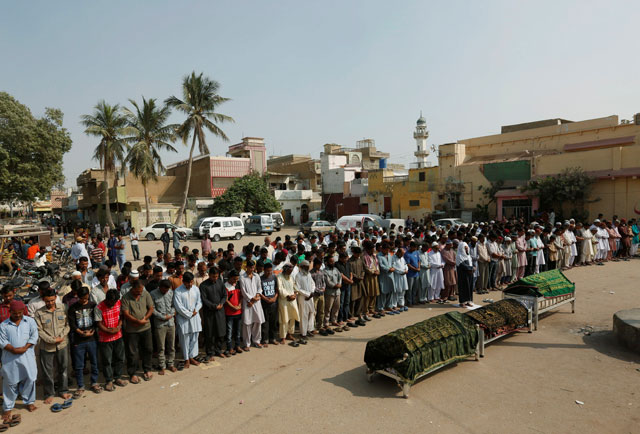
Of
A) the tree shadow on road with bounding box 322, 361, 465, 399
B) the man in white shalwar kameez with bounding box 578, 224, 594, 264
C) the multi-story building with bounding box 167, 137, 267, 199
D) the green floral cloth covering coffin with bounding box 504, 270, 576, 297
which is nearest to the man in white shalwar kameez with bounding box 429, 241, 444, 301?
the green floral cloth covering coffin with bounding box 504, 270, 576, 297

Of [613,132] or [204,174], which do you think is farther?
[204,174]

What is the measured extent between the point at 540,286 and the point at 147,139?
2869cm

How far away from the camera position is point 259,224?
28.5 m

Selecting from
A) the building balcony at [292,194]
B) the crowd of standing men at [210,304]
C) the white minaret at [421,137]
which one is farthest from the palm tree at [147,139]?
the white minaret at [421,137]

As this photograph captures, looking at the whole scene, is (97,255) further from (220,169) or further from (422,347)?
(220,169)

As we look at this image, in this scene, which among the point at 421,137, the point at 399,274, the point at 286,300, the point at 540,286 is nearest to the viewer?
the point at 286,300

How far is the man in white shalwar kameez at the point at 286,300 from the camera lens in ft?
22.0

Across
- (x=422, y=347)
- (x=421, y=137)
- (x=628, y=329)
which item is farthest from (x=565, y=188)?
(x=421, y=137)

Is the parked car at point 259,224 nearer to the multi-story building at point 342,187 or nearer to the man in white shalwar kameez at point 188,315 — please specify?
the multi-story building at point 342,187

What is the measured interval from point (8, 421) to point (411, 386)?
475 cm

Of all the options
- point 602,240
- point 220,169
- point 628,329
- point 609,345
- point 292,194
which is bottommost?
point 609,345

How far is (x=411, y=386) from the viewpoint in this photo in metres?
4.98

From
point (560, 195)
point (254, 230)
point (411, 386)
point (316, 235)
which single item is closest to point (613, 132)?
point (560, 195)

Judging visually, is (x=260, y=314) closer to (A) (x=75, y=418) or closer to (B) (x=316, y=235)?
(A) (x=75, y=418)
